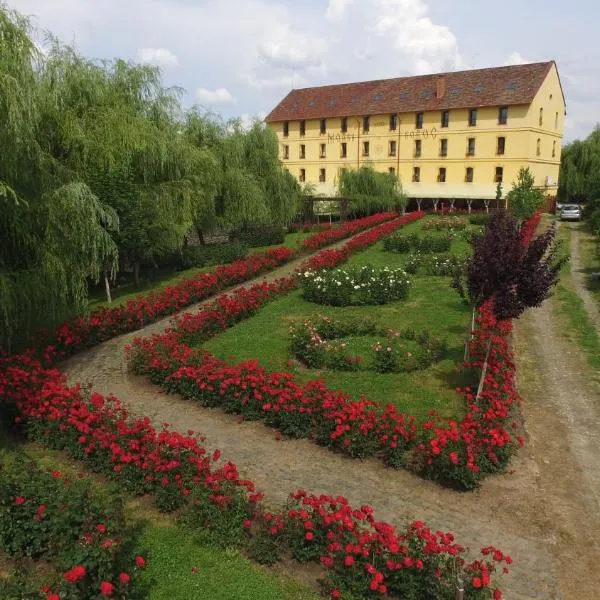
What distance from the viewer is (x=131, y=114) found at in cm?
1794

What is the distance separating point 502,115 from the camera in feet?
143

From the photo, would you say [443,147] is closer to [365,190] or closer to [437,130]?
[437,130]

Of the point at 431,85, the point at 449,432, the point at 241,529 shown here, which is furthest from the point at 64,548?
the point at 431,85

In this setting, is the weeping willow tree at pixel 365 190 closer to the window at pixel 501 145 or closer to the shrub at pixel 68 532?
the window at pixel 501 145

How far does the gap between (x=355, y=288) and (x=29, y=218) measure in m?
9.41

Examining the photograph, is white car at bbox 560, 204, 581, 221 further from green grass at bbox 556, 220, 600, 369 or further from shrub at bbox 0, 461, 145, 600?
shrub at bbox 0, 461, 145, 600

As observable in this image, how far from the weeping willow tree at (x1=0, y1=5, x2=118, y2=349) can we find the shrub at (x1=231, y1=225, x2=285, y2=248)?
58.3 feet

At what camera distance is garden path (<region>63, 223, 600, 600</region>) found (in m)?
5.70

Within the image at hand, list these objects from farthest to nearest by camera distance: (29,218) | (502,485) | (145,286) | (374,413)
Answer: (145,286)
(29,218)
(374,413)
(502,485)

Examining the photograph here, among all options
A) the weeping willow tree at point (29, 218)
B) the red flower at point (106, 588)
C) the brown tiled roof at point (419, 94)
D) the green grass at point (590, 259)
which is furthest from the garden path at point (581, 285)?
the brown tiled roof at point (419, 94)

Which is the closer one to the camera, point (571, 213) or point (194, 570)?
point (194, 570)

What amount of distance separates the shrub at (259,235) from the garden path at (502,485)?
1907 centimetres

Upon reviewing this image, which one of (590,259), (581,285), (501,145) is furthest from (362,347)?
(501,145)

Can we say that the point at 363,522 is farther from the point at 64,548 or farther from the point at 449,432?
the point at 64,548
